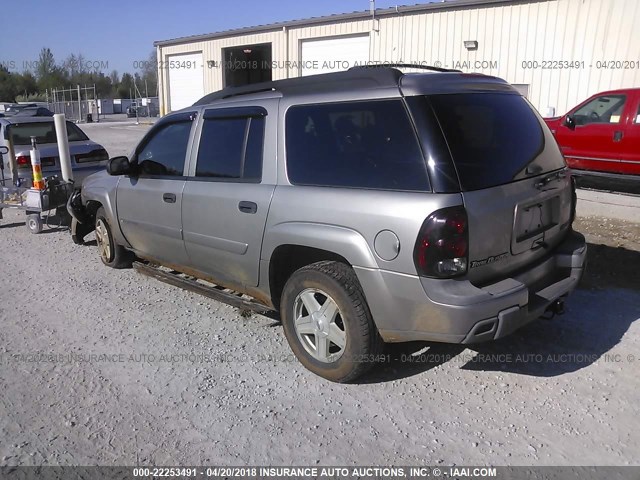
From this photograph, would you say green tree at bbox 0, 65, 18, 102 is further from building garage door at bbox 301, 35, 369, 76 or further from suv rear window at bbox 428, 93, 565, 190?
suv rear window at bbox 428, 93, 565, 190

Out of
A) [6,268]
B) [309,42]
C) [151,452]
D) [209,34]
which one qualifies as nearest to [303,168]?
[151,452]

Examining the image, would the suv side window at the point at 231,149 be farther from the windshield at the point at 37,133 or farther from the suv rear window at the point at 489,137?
the windshield at the point at 37,133

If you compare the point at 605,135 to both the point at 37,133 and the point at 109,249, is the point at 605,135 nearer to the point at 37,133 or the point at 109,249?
the point at 109,249

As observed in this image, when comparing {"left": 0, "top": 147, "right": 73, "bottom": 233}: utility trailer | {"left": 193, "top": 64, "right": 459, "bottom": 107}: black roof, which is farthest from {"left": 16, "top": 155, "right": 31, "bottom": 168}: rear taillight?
{"left": 193, "top": 64, "right": 459, "bottom": 107}: black roof

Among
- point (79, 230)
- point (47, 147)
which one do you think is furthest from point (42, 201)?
point (47, 147)

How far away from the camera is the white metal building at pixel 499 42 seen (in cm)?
1369

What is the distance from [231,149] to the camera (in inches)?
171

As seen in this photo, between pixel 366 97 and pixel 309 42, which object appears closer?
pixel 366 97

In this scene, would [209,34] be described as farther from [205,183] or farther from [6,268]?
[205,183]

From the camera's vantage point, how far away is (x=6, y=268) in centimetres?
650

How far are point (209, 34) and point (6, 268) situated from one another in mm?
20795

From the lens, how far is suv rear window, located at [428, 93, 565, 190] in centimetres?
321

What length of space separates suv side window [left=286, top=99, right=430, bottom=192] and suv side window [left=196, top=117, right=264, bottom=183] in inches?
13.4

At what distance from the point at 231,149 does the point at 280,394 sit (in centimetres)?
192
